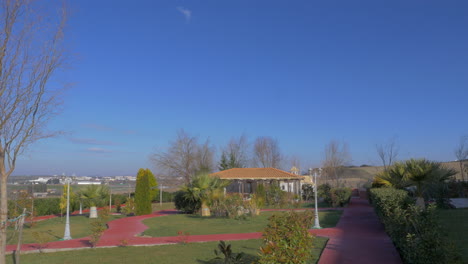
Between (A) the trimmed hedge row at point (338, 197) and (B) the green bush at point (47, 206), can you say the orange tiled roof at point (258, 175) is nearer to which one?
(A) the trimmed hedge row at point (338, 197)

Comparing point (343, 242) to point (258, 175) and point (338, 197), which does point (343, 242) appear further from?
point (258, 175)

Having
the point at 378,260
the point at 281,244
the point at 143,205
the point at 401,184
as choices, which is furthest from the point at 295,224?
the point at 143,205

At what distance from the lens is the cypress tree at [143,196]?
77.7 ft

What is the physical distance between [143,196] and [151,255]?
14.7 m

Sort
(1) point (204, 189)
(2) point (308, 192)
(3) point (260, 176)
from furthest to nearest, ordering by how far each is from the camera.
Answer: (3) point (260, 176), (2) point (308, 192), (1) point (204, 189)

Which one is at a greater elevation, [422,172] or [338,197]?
[422,172]

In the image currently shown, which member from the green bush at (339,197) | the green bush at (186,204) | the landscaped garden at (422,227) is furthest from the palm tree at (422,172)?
the green bush at (186,204)

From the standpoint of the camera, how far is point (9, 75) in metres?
7.39

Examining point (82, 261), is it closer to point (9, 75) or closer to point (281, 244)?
point (9, 75)

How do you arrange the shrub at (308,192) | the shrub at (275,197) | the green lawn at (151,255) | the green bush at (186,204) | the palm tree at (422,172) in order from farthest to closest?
the shrub at (308,192)
the shrub at (275,197)
the green bush at (186,204)
the palm tree at (422,172)
the green lawn at (151,255)

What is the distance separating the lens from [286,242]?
583cm

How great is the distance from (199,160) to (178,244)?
3669 cm

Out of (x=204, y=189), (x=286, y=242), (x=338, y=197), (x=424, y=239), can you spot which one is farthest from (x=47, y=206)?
(x=424, y=239)

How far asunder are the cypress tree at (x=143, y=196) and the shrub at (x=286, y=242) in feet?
62.1
